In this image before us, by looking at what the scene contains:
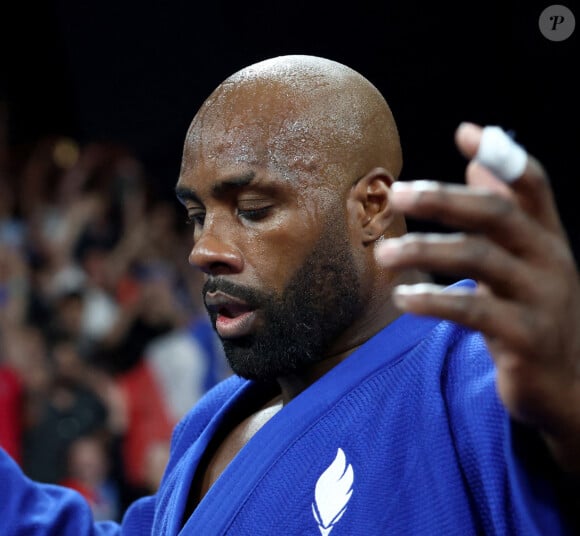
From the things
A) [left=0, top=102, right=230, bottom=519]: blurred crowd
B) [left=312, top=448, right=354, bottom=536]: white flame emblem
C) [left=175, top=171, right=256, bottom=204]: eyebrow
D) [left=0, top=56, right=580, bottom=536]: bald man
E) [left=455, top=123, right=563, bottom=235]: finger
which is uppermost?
[left=455, top=123, right=563, bottom=235]: finger

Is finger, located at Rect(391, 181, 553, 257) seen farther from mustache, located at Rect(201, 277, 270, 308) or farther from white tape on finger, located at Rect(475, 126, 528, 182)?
mustache, located at Rect(201, 277, 270, 308)

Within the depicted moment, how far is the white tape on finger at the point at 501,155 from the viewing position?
0.85 meters

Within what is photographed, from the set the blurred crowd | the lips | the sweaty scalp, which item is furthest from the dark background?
the lips

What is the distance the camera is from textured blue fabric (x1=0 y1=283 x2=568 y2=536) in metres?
1.09

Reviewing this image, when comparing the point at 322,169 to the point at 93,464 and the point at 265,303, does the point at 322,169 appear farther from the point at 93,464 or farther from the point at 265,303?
the point at 93,464

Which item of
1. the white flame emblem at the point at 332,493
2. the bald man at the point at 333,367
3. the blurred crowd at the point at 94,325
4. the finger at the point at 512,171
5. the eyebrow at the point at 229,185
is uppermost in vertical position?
the finger at the point at 512,171

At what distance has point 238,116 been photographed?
1438 mm

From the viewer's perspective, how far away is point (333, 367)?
4.75ft

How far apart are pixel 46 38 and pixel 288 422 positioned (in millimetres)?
3049

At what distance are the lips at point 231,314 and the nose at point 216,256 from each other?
4cm

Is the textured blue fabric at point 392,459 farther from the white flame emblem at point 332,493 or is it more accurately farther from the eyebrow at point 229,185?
the eyebrow at point 229,185

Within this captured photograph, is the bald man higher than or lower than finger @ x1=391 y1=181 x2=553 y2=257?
lower

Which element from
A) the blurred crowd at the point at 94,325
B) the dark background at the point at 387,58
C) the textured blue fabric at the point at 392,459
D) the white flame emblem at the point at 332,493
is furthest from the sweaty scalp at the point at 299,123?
the blurred crowd at the point at 94,325

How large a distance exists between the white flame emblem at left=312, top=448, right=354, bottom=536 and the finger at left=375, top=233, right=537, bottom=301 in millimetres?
457
